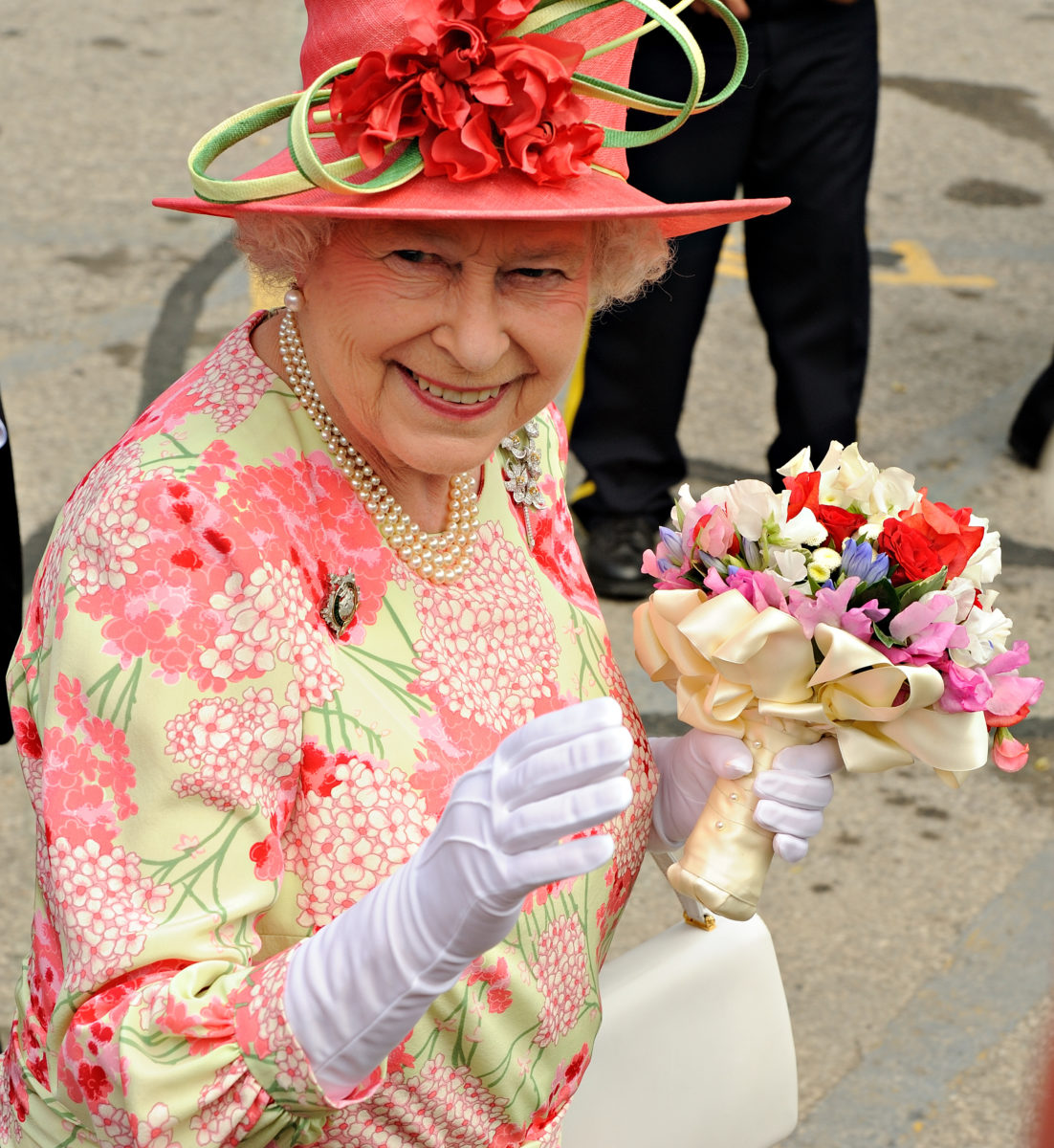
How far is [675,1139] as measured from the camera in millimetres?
1998

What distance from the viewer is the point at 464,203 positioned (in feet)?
4.77

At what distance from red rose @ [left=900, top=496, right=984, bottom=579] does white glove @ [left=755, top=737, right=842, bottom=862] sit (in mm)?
243

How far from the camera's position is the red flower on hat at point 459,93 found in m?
1.43

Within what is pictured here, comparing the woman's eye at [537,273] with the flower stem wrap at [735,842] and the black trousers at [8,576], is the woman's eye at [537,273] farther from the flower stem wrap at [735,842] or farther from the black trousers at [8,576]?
the black trousers at [8,576]

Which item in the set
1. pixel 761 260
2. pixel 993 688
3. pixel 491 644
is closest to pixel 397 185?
pixel 491 644

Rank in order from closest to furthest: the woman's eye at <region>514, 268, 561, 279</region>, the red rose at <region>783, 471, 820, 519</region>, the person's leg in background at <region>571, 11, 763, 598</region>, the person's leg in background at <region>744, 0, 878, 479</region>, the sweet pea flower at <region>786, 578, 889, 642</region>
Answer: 1. the woman's eye at <region>514, 268, 561, 279</region>
2. the sweet pea flower at <region>786, 578, 889, 642</region>
3. the red rose at <region>783, 471, 820, 519</region>
4. the person's leg in background at <region>571, 11, 763, 598</region>
5. the person's leg in background at <region>744, 0, 878, 479</region>

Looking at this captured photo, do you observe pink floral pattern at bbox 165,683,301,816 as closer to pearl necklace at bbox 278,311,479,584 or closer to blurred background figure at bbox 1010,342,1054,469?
pearl necklace at bbox 278,311,479,584

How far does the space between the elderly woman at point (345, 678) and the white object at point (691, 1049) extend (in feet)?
0.62

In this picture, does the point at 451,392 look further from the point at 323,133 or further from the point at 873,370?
the point at 873,370

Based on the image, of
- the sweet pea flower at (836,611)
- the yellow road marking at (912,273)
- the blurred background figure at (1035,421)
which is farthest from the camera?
the yellow road marking at (912,273)

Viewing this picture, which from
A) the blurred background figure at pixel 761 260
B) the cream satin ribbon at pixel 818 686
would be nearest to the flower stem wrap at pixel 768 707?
the cream satin ribbon at pixel 818 686

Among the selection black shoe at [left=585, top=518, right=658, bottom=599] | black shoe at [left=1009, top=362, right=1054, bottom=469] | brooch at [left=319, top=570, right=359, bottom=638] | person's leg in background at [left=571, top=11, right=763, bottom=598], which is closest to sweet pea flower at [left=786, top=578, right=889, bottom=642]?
brooch at [left=319, top=570, right=359, bottom=638]

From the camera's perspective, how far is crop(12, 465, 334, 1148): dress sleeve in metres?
1.38

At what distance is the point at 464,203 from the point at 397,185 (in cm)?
6
